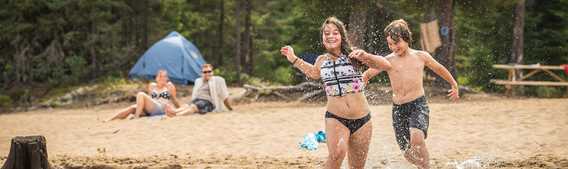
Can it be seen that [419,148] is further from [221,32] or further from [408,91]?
[221,32]

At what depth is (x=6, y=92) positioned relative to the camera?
24.5m

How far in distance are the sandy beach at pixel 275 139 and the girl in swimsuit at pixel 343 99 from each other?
231cm

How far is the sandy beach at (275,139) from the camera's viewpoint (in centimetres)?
820

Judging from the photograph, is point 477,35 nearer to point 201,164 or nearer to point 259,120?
point 259,120

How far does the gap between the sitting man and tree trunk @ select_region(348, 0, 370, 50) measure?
5630mm

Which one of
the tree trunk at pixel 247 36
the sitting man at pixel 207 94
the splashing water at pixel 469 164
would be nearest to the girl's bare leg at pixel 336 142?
the splashing water at pixel 469 164

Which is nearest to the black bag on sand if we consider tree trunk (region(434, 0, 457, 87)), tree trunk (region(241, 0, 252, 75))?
tree trunk (region(434, 0, 457, 87))

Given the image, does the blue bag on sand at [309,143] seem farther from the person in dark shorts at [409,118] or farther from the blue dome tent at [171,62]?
the blue dome tent at [171,62]

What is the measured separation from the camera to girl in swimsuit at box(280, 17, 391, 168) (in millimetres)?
5359

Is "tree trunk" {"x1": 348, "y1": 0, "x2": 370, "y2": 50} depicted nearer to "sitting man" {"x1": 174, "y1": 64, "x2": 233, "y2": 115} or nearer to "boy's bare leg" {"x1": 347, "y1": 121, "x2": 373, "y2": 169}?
"sitting man" {"x1": 174, "y1": 64, "x2": 233, "y2": 115}

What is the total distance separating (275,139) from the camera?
1049 centimetres

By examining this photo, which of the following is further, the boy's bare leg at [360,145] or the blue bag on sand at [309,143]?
the blue bag on sand at [309,143]

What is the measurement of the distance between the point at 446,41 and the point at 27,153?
14.2m

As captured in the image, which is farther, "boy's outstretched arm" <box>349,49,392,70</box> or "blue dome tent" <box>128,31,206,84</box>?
"blue dome tent" <box>128,31,206,84</box>
